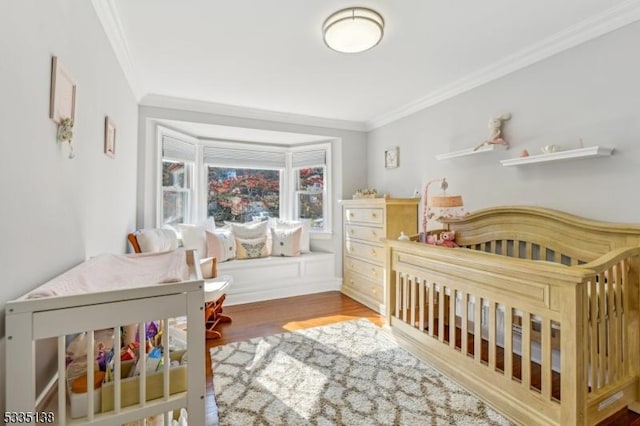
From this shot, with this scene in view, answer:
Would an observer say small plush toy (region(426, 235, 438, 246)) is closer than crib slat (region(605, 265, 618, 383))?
No

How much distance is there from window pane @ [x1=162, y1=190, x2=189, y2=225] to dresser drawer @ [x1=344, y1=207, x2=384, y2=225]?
7.15 ft

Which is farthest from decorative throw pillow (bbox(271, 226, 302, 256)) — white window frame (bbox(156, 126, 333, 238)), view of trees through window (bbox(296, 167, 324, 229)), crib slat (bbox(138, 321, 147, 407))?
crib slat (bbox(138, 321, 147, 407))

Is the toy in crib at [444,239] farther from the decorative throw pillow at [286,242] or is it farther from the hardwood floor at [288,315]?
the decorative throw pillow at [286,242]

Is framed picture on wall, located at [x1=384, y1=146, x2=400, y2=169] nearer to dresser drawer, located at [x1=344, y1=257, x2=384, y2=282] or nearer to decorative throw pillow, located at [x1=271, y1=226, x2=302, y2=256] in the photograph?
dresser drawer, located at [x1=344, y1=257, x2=384, y2=282]

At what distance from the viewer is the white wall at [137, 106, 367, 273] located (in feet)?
10.6

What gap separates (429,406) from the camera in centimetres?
178

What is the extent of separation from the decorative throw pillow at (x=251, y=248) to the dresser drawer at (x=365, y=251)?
114cm

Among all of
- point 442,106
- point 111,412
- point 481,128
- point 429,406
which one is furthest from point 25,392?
point 442,106

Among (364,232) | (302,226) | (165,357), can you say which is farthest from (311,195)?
(165,357)

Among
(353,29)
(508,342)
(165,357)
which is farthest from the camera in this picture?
(353,29)

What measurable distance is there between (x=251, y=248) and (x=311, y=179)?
1424mm

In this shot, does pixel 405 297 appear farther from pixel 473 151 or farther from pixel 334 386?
pixel 473 151

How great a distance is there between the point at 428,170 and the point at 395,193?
1.97 ft

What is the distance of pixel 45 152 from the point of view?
1.10 meters
